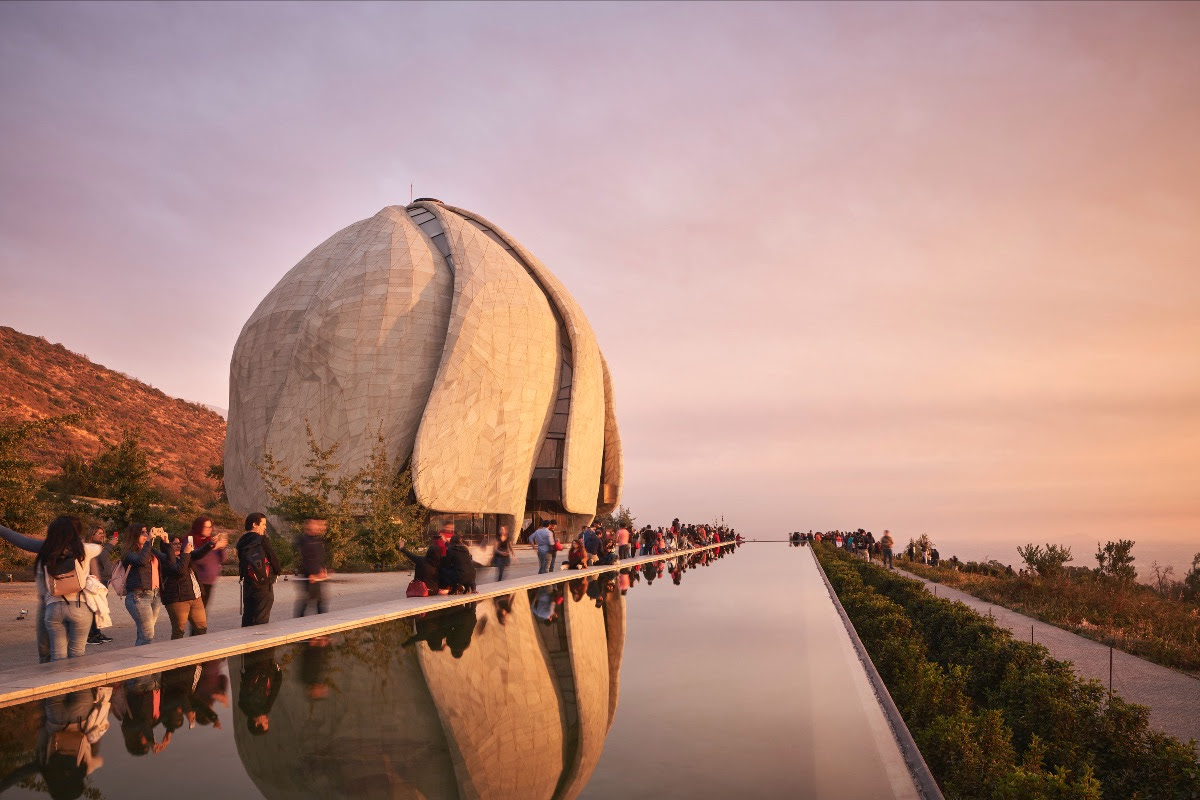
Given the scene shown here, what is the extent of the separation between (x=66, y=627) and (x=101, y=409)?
214 ft

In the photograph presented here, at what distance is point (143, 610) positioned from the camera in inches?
378

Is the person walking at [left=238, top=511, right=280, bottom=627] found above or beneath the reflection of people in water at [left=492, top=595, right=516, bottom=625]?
above

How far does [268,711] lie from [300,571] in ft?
18.5

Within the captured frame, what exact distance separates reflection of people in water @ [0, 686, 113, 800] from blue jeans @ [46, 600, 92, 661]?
1.27 meters

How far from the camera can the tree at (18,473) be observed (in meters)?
16.3

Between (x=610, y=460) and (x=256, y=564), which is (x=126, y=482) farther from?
(x=610, y=460)

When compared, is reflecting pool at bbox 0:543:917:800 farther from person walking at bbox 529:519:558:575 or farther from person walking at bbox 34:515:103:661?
Result: person walking at bbox 529:519:558:575

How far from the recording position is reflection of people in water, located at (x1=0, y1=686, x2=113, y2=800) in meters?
4.84

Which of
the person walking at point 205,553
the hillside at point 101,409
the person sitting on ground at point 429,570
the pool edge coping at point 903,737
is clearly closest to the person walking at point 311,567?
the person walking at point 205,553

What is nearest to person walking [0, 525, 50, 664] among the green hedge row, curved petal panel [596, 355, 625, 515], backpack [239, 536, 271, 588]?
backpack [239, 536, 271, 588]

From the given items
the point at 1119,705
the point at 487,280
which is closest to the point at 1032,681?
the point at 1119,705

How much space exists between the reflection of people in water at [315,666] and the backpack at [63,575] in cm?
235

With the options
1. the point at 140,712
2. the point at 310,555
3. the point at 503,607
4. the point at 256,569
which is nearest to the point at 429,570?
the point at 503,607

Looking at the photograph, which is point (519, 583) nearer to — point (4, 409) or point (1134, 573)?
point (1134, 573)
